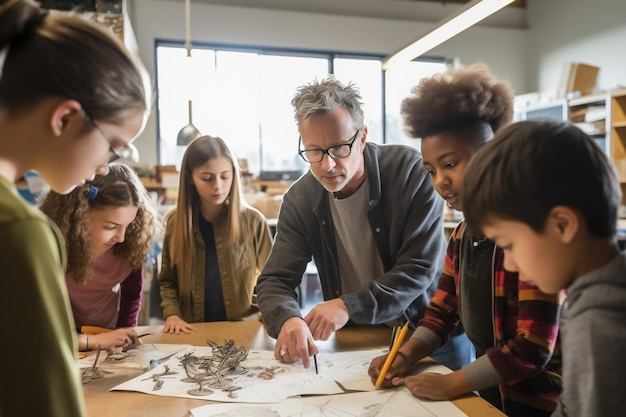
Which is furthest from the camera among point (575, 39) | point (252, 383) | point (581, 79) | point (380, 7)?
point (380, 7)

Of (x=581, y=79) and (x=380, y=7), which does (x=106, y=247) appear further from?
(x=380, y=7)

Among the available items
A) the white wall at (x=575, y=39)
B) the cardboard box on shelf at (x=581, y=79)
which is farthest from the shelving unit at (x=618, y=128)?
the white wall at (x=575, y=39)

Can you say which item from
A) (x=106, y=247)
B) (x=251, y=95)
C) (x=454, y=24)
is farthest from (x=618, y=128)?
(x=106, y=247)

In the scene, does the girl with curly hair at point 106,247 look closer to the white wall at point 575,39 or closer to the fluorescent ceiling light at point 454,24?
the fluorescent ceiling light at point 454,24

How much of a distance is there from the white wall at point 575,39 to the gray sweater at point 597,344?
5.68 metres

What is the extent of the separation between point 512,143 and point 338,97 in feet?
2.58

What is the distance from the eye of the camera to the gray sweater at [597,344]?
57cm

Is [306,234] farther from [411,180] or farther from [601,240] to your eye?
[601,240]

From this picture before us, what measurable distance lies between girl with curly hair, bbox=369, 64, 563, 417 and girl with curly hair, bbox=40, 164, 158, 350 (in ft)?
2.63

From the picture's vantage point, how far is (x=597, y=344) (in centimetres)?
58

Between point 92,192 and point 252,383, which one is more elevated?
point 92,192

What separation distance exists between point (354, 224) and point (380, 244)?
0.34 feet

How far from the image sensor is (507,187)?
660 mm

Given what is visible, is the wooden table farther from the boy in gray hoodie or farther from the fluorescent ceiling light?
the fluorescent ceiling light
